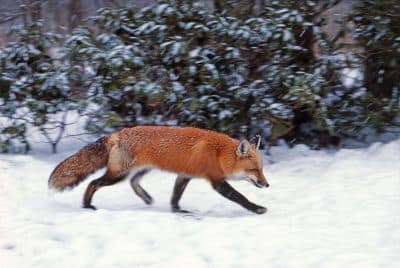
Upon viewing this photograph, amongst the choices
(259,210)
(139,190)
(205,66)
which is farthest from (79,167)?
(205,66)

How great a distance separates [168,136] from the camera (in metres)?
6.29

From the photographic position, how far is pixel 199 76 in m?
8.44

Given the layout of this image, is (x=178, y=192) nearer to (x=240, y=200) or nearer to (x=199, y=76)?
(x=240, y=200)

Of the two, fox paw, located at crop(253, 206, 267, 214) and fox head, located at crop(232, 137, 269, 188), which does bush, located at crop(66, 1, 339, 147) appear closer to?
fox head, located at crop(232, 137, 269, 188)

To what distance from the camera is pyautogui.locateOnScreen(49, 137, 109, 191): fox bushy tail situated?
615 centimetres

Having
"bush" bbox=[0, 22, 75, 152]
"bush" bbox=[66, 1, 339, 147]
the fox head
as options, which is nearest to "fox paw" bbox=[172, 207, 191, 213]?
the fox head

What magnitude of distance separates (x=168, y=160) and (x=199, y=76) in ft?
8.13

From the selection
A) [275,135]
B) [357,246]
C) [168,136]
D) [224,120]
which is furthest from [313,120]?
[357,246]

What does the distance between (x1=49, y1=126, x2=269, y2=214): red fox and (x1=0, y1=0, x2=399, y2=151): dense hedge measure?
6.38 ft

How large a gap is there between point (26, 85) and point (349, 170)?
4.75 m

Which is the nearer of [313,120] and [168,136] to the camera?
[168,136]

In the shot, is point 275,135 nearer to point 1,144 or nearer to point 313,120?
point 313,120

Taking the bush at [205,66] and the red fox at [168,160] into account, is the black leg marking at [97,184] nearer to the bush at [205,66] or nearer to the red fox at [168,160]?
the red fox at [168,160]

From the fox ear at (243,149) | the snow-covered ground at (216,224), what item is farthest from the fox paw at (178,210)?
the fox ear at (243,149)
